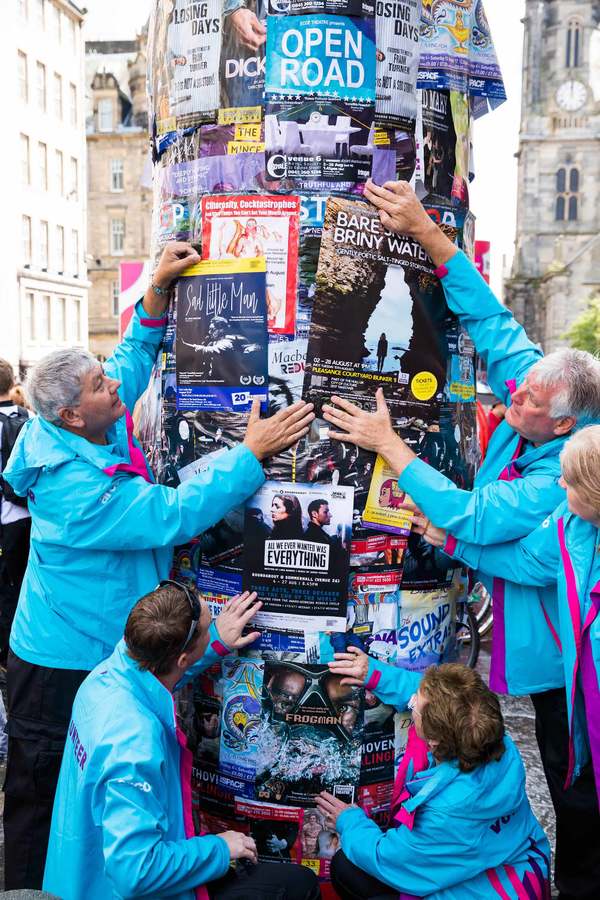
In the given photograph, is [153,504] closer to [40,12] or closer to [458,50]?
[458,50]

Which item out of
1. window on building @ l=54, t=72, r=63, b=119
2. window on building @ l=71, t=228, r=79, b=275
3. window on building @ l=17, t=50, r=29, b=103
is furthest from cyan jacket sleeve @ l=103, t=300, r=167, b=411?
window on building @ l=54, t=72, r=63, b=119

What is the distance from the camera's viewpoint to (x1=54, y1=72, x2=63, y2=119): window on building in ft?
141

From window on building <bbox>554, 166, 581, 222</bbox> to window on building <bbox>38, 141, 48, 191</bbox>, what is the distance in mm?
43065

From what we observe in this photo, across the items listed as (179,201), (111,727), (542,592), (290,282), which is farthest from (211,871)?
(179,201)

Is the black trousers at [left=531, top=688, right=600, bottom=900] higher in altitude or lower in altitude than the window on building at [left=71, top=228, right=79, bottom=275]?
lower

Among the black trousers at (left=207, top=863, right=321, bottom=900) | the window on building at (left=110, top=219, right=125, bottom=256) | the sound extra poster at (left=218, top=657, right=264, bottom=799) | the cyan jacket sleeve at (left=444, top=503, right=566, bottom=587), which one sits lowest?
the black trousers at (left=207, top=863, right=321, bottom=900)

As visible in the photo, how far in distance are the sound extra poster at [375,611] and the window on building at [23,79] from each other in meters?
42.7

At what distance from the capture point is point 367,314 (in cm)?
308

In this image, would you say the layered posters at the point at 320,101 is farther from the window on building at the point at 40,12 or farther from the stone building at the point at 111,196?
the stone building at the point at 111,196

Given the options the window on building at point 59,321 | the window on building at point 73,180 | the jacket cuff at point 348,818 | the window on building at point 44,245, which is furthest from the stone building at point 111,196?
the jacket cuff at point 348,818

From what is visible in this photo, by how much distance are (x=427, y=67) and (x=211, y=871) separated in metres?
2.78

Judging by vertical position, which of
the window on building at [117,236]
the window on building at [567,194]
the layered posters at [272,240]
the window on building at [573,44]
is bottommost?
the layered posters at [272,240]

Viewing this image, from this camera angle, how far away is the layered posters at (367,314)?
3.04 m

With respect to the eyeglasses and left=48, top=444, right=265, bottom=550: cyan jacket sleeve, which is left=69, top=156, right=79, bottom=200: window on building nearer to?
left=48, top=444, right=265, bottom=550: cyan jacket sleeve
